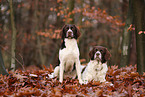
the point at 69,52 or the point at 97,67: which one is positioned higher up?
the point at 69,52

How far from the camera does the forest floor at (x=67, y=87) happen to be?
3.89 m

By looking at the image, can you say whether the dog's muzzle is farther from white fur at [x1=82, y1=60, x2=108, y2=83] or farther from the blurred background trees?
the blurred background trees

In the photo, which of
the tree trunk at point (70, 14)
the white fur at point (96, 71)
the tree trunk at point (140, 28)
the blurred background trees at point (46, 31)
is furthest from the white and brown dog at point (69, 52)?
the blurred background trees at point (46, 31)

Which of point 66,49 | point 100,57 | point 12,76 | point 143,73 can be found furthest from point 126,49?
point 12,76

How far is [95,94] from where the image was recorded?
155 inches

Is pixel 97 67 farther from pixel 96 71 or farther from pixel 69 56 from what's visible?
pixel 69 56

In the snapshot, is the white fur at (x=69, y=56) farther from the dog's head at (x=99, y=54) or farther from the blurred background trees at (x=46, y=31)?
the blurred background trees at (x=46, y=31)

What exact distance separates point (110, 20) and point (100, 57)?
6.21m

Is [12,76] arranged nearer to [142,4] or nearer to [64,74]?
[64,74]

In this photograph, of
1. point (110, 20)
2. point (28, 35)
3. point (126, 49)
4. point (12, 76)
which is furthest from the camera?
point (28, 35)

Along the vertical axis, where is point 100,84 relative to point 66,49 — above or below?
below

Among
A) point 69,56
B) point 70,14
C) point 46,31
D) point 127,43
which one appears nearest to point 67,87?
point 69,56

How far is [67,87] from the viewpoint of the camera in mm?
4426

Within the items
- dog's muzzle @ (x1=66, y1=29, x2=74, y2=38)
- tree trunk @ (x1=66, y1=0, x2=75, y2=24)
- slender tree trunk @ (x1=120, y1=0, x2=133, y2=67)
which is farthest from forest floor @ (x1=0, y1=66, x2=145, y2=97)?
tree trunk @ (x1=66, y1=0, x2=75, y2=24)
